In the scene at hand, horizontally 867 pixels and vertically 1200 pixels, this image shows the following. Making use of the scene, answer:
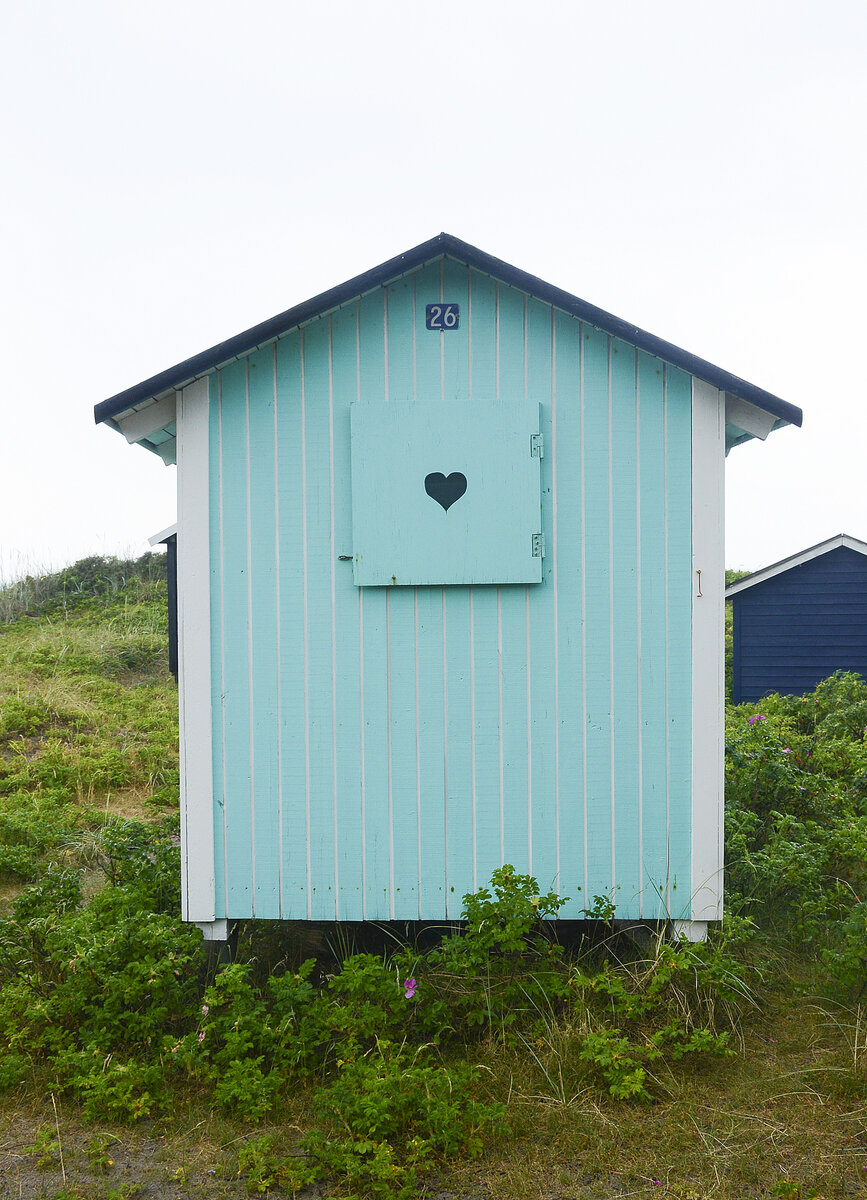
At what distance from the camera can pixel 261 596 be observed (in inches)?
165

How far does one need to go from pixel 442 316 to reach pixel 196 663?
87.4 inches

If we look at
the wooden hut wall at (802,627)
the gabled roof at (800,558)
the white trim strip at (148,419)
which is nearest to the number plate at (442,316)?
the white trim strip at (148,419)

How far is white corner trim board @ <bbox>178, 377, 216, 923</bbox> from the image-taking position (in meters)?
4.17

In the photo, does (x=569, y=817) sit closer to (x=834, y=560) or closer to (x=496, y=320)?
(x=496, y=320)

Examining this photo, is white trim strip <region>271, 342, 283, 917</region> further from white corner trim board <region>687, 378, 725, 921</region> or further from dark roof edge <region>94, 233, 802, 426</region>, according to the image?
white corner trim board <region>687, 378, 725, 921</region>

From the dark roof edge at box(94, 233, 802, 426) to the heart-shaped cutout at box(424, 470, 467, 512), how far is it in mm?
1001

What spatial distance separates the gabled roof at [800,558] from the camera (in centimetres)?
1347

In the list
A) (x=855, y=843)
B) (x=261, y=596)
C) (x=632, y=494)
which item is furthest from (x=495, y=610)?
(x=855, y=843)

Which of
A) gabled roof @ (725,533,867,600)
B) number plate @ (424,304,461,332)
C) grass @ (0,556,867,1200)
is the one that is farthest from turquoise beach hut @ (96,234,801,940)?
gabled roof @ (725,533,867,600)

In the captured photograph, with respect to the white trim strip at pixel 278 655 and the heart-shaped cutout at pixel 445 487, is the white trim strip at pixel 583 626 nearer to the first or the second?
the heart-shaped cutout at pixel 445 487

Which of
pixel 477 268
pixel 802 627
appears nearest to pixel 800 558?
pixel 802 627

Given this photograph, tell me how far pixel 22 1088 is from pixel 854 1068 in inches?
147

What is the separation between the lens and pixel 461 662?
416cm

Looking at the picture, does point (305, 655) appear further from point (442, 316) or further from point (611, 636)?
point (442, 316)
